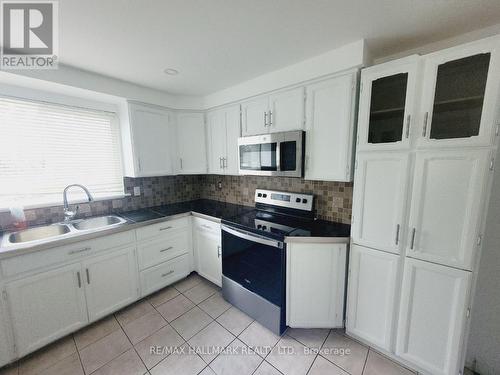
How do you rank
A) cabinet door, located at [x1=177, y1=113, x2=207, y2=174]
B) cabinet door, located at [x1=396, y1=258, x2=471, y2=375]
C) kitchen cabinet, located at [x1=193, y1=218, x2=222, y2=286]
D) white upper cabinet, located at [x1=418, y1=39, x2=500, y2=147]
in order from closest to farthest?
white upper cabinet, located at [x1=418, y1=39, x2=500, y2=147], cabinet door, located at [x1=396, y1=258, x2=471, y2=375], kitchen cabinet, located at [x1=193, y1=218, x2=222, y2=286], cabinet door, located at [x1=177, y1=113, x2=207, y2=174]

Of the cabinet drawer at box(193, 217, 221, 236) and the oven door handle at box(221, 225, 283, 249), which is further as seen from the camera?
the cabinet drawer at box(193, 217, 221, 236)

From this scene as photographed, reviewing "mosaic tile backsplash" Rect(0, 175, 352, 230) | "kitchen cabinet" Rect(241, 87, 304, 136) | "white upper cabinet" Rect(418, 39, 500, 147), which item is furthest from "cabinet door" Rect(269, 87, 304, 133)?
"white upper cabinet" Rect(418, 39, 500, 147)

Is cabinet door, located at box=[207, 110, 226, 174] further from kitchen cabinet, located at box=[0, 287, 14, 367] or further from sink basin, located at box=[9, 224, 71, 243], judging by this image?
kitchen cabinet, located at box=[0, 287, 14, 367]

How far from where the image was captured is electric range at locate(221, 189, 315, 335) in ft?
5.54

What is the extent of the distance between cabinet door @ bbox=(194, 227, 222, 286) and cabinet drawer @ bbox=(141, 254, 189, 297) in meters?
0.18

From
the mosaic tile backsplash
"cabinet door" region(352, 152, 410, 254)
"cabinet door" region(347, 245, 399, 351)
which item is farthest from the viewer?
the mosaic tile backsplash

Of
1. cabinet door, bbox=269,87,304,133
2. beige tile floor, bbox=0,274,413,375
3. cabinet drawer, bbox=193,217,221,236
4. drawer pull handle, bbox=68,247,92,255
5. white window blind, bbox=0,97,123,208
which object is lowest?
beige tile floor, bbox=0,274,413,375

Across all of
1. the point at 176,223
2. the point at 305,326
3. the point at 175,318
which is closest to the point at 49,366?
the point at 175,318

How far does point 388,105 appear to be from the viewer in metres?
1.38

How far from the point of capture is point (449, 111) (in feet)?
3.86

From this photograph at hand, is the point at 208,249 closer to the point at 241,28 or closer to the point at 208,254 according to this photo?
the point at 208,254

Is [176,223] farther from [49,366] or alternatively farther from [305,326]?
[305,326]

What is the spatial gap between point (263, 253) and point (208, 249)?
840mm

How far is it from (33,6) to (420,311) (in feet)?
9.59
